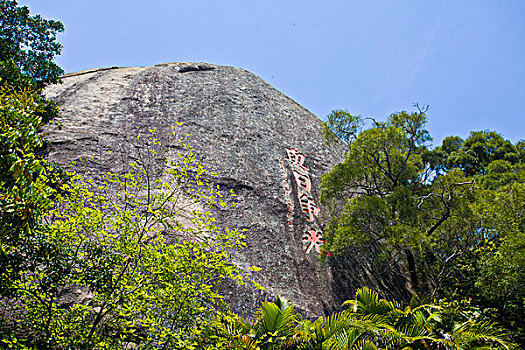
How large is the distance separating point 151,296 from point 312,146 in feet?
30.0

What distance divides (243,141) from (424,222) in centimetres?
560

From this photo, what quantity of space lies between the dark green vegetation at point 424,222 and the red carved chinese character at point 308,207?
52 cm

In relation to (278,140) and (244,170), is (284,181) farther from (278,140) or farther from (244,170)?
(278,140)

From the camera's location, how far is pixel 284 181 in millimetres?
10422

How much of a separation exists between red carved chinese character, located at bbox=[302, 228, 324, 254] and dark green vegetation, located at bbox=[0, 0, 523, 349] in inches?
14.1

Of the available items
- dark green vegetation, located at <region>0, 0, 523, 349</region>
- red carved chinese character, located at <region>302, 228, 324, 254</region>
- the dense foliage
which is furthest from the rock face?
the dense foliage

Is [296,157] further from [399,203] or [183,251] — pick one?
[183,251]

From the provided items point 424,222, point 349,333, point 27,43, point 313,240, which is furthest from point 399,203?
point 27,43

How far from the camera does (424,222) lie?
912cm

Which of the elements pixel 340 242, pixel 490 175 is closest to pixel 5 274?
pixel 340 242

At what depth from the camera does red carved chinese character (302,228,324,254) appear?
893 centimetres

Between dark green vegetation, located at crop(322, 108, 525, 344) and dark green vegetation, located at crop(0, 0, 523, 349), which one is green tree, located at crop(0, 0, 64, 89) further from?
dark green vegetation, located at crop(322, 108, 525, 344)

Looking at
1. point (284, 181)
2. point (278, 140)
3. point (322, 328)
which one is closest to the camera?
point (322, 328)

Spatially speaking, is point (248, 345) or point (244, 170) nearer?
point (248, 345)
